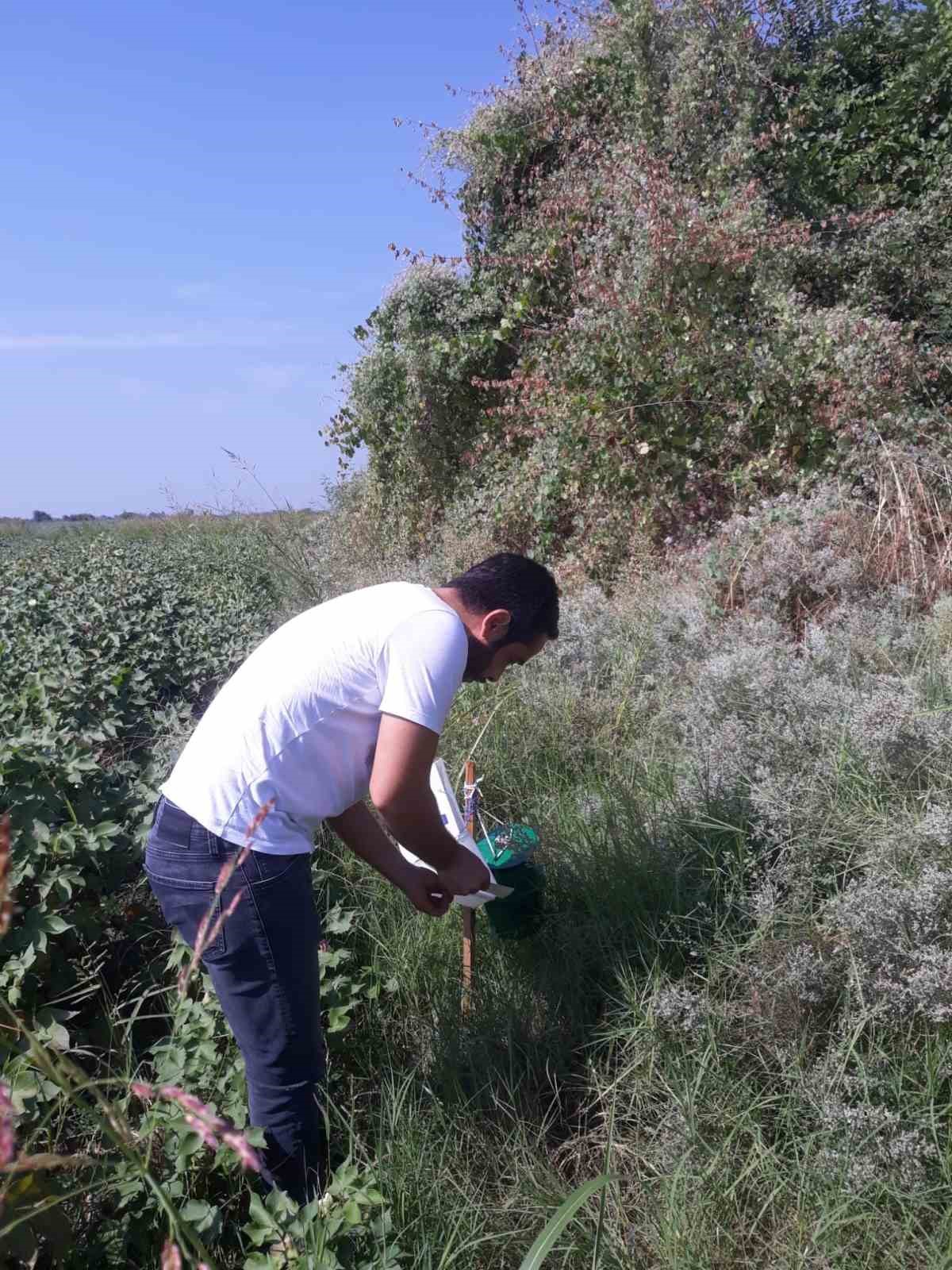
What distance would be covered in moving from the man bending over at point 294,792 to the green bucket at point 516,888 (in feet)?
2.27

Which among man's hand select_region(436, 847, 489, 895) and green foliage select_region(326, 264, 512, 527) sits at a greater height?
green foliage select_region(326, 264, 512, 527)

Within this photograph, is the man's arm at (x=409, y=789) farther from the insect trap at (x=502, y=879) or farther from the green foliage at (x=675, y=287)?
the green foliage at (x=675, y=287)

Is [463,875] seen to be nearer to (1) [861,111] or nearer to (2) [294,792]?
(2) [294,792]

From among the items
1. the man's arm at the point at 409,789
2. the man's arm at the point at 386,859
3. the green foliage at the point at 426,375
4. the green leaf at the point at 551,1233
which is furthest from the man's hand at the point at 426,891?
the green foliage at the point at 426,375

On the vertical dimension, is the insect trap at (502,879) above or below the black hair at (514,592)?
below

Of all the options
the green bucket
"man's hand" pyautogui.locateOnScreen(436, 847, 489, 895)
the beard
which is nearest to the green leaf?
"man's hand" pyautogui.locateOnScreen(436, 847, 489, 895)

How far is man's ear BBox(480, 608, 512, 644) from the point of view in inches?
90.5

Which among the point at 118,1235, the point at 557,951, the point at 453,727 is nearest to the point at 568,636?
the point at 453,727

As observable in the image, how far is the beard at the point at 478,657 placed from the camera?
233 centimetres

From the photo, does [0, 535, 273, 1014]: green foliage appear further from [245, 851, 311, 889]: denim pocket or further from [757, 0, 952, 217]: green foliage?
[757, 0, 952, 217]: green foliage

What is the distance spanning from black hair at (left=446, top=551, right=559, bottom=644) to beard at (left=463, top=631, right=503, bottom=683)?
0.04 metres

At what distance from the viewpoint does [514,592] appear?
2.34 m

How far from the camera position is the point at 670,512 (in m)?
6.91

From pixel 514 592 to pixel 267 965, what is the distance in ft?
3.16
